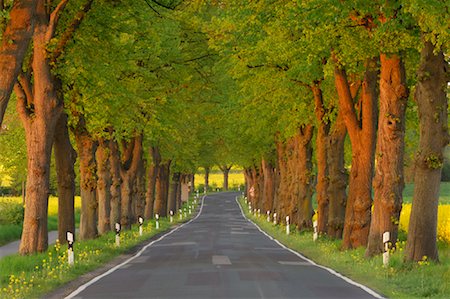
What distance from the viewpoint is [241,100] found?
36.4m

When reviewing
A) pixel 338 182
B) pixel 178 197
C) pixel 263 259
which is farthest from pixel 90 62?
pixel 178 197

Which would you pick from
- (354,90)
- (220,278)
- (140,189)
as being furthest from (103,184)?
(220,278)

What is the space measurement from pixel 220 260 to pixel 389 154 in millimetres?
5988

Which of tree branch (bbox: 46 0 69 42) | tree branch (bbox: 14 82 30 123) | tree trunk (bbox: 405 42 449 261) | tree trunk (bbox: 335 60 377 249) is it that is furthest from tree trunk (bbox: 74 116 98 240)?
tree trunk (bbox: 405 42 449 261)

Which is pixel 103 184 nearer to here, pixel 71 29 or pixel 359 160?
pixel 359 160

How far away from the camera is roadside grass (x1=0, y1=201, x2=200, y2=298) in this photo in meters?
16.8

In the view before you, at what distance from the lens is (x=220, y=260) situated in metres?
25.1

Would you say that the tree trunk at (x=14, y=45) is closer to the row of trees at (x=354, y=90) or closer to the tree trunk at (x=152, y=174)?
the row of trees at (x=354, y=90)

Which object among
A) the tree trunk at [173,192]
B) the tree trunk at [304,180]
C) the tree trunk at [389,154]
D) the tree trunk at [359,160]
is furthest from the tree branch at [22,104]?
the tree trunk at [173,192]

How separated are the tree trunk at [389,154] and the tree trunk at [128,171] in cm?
2322

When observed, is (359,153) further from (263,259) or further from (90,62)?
(90,62)

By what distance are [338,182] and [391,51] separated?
11992 millimetres

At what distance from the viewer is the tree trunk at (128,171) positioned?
45375 mm

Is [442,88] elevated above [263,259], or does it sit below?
above
